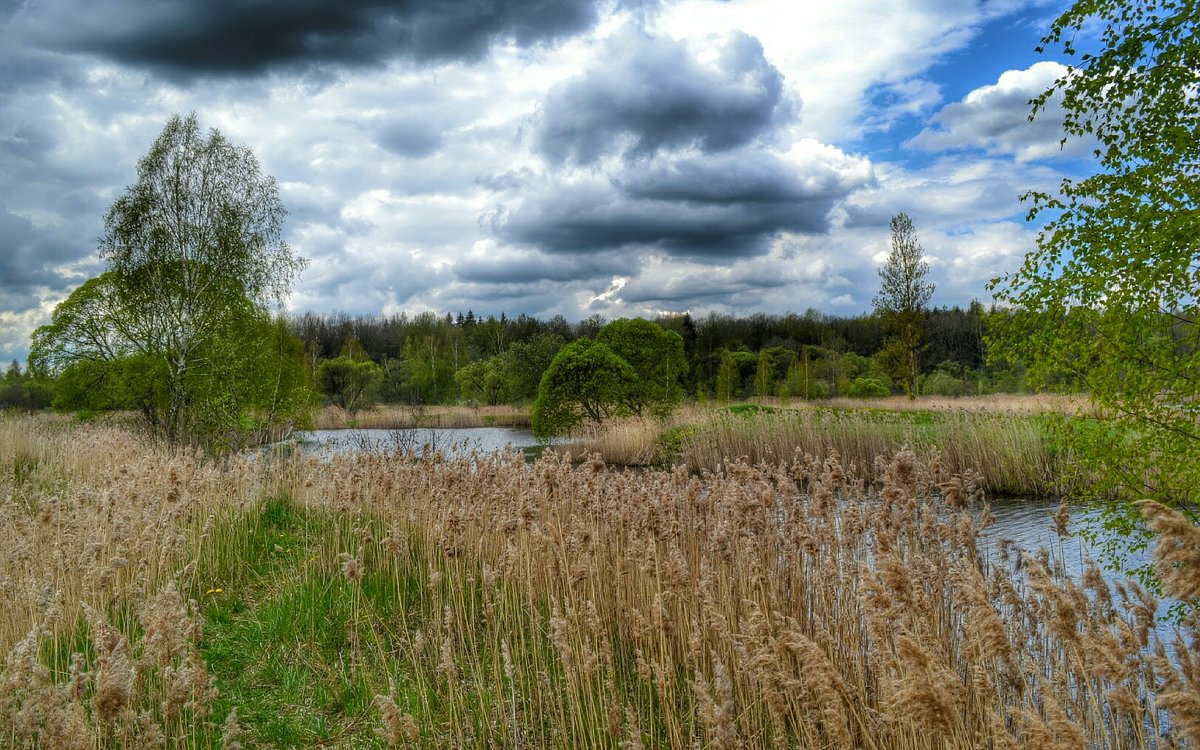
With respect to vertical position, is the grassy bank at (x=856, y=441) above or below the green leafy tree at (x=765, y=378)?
below

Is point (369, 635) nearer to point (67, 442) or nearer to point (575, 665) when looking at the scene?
point (575, 665)

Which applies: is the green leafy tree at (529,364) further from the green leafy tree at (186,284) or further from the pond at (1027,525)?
the pond at (1027,525)

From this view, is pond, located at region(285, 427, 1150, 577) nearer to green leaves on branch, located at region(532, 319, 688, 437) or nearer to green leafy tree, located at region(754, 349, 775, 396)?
green leaves on branch, located at region(532, 319, 688, 437)

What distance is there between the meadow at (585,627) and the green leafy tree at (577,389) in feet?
54.9

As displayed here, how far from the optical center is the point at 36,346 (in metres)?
24.6

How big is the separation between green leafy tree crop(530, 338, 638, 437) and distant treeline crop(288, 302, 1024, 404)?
8272mm

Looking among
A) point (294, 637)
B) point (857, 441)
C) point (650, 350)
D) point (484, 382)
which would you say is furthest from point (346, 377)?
point (294, 637)

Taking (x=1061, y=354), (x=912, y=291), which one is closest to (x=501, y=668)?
(x=1061, y=354)

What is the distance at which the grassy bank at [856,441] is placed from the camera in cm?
1451

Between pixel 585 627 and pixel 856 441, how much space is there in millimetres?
13547

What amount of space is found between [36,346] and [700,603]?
1112 inches

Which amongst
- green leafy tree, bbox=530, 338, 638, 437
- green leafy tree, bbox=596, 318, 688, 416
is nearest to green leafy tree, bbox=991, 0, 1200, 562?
green leafy tree, bbox=530, 338, 638, 437

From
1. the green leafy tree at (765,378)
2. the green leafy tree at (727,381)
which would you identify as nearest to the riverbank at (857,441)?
the green leafy tree at (727,381)

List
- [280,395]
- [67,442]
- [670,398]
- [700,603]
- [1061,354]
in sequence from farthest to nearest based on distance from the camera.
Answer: [670,398], [280,395], [67,442], [1061,354], [700,603]
